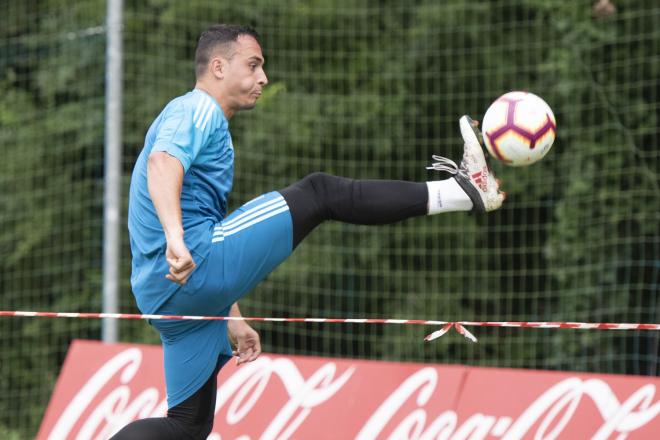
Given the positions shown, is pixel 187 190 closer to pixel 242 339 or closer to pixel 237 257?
pixel 237 257

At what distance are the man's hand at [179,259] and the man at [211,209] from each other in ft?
0.04

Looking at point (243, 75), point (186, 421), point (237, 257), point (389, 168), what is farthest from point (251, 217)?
point (389, 168)

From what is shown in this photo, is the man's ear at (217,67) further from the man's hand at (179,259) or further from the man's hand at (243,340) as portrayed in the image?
the man's hand at (243,340)

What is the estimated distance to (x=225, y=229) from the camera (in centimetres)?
411

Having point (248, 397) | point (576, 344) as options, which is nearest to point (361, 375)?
point (248, 397)

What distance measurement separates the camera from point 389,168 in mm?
9523

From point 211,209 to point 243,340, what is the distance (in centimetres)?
75

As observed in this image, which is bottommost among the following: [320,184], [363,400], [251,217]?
[363,400]

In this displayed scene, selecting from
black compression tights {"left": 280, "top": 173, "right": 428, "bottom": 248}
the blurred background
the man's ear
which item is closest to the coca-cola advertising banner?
black compression tights {"left": 280, "top": 173, "right": 428, "bottom": 248}

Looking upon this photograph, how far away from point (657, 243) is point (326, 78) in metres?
3.14

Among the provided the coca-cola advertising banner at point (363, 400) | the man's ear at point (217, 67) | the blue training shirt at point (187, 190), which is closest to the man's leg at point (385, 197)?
the blue training shirt at point (187, 190)

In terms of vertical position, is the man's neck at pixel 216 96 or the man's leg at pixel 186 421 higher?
the man's neck at pixel 216 96

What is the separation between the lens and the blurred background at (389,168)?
8867 mm

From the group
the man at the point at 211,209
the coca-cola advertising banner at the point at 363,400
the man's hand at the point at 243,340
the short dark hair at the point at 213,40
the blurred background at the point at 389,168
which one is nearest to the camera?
the man at the point at 211,209
